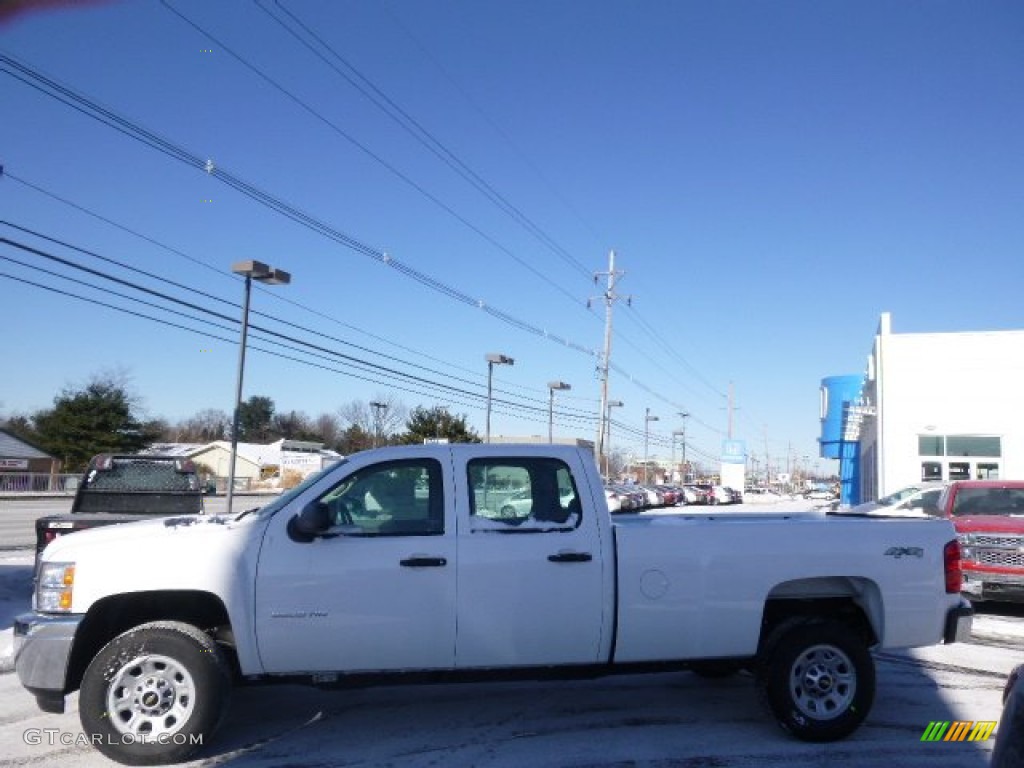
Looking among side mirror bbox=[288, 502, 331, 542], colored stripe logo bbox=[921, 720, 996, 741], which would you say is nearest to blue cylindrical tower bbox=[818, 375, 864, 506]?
colored stripe logo bbox=[921, 720, 996, 741]

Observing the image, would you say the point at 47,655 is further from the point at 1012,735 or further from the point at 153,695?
the point at 1012,735

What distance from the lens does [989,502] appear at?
1218 centimetres

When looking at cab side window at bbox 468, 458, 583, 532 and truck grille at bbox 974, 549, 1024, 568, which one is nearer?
cab side window at bbox 468, 458, 583, 532

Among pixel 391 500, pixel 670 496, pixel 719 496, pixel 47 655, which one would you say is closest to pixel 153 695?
pixel 47 655

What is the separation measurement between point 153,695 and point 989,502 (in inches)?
445

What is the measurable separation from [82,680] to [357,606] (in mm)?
1643

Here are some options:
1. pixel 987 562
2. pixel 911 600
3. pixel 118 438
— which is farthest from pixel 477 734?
pixel 118 438

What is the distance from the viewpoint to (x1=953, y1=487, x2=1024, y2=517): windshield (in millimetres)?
12008

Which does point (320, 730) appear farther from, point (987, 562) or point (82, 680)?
point (987, 562)

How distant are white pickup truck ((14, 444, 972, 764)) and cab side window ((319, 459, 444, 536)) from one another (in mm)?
13

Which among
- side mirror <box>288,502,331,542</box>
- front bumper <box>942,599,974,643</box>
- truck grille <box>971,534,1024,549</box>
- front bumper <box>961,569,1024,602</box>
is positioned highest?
side mirror <box>288,502,331,542</box>

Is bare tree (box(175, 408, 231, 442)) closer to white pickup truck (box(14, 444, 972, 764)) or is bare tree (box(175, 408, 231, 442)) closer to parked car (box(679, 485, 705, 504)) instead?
parked car (box(679, 485, 705, 504))

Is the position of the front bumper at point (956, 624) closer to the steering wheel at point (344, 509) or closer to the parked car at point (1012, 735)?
the parked car at point (1012, 735)

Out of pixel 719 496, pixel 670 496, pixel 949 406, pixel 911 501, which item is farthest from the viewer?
pixel 719 496
